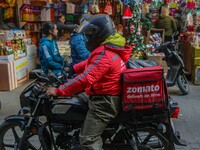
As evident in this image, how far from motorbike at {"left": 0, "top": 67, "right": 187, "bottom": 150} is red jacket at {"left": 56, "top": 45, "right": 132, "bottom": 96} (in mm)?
272

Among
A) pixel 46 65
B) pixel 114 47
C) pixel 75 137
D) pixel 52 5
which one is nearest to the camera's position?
pixel 114 47

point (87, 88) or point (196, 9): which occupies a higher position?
point (196, 9)

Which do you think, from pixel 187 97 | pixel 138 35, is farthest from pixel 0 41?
pixel 187 97

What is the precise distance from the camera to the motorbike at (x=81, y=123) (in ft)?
10.9

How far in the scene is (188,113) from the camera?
6.00m

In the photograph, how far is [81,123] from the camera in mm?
3400

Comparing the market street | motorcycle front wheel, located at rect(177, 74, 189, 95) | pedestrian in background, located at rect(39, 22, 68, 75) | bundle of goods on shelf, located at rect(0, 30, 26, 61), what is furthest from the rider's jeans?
bundle of goods on shelf, located at rect(0, 30, 26, 61)

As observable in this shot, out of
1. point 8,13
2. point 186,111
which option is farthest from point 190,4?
point 8,13

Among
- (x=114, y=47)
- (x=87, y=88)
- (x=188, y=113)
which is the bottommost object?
(x=188, y=113)

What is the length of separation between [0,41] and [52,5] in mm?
2466

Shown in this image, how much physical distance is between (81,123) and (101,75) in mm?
626

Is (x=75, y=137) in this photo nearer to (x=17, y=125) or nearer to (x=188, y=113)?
(x=17, y=125)

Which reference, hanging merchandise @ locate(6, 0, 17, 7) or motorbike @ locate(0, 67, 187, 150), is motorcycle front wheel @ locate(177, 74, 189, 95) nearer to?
motorbike @ locate(0, 67, 187, 150)

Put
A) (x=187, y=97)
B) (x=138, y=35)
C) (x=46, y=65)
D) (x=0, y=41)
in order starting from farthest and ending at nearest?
(x=138, y=35) → (x=0, y=41) → (x=187, y=97) → (x=46, y=65)
